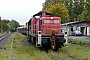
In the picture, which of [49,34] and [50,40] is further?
[49,34]

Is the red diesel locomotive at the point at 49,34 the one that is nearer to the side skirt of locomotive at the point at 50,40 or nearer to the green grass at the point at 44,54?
the side skirt of locomotive at the point at 50,40

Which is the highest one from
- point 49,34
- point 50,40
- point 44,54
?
point 49,34

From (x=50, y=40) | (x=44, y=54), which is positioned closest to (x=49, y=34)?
(x=50, y=40)

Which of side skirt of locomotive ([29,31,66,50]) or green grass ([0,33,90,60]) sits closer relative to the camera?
green grass ([0,33,90,60])

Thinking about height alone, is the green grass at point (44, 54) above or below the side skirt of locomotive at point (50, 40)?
below

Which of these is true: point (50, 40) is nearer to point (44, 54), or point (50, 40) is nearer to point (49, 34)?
point (49, 34)

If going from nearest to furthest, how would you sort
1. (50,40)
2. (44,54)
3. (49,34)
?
(44,54), (50,40), (49,34)

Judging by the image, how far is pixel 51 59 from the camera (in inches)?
539

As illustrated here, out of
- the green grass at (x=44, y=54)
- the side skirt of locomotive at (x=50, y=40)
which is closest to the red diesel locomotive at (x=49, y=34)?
the side skirt of locomotive at (x=50, y=40)

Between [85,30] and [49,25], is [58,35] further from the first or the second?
[85,30]

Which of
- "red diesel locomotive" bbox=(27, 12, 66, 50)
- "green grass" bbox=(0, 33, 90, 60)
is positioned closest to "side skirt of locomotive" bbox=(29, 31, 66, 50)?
"red diesel locomotive" bbox=(27, 12, 66, 50)

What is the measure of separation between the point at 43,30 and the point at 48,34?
3.37 feet

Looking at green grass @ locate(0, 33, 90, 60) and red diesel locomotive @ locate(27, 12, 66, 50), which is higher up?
red diesel locomotive @ locate(27, 12, 66, 50)

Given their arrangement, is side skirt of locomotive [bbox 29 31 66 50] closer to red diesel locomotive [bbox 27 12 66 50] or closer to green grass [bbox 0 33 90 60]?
red diesel locomotive [bbox 27 12 66 50]
